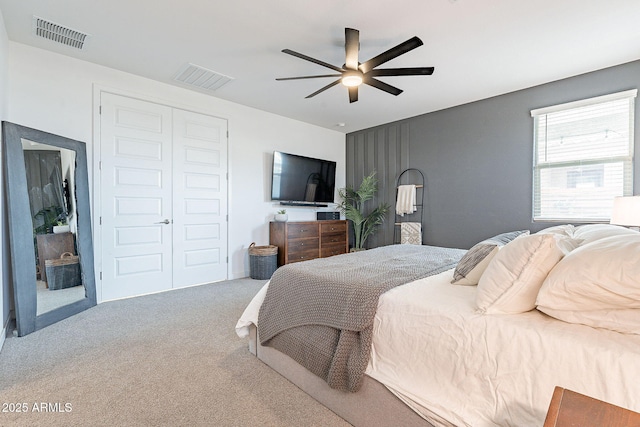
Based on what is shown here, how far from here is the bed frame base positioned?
4.24 ft

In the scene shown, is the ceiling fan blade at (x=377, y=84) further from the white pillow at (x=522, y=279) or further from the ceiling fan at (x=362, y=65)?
the white pillow at (x=522, y=279)

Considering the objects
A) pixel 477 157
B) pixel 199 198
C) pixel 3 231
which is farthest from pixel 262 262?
pixel 477 157

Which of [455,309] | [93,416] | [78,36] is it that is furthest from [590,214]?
[78,36]

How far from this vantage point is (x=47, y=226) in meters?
2.82

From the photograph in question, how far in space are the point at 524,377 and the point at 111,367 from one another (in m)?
2.42

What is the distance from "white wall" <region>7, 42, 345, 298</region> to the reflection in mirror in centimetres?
38

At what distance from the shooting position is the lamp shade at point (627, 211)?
8.01 feet

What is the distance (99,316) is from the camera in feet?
9.59

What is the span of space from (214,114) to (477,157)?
12.8 feet

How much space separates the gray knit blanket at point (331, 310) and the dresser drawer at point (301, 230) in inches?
98.4

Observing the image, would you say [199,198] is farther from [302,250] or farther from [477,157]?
[477,157]

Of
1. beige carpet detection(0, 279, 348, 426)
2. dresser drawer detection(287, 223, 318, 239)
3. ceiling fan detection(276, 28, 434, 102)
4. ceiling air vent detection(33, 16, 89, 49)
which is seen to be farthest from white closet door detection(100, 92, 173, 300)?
ceiling fan detection(276, 28, 434, 102)

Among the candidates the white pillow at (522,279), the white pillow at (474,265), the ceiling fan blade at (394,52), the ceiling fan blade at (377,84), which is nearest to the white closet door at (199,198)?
the ceiling fan blade at (377,84)

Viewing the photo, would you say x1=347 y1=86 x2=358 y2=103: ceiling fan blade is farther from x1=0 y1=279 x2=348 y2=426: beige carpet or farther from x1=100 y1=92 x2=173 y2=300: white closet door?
x1=0 y1=279 x2=348 y2=426: beige carpet
